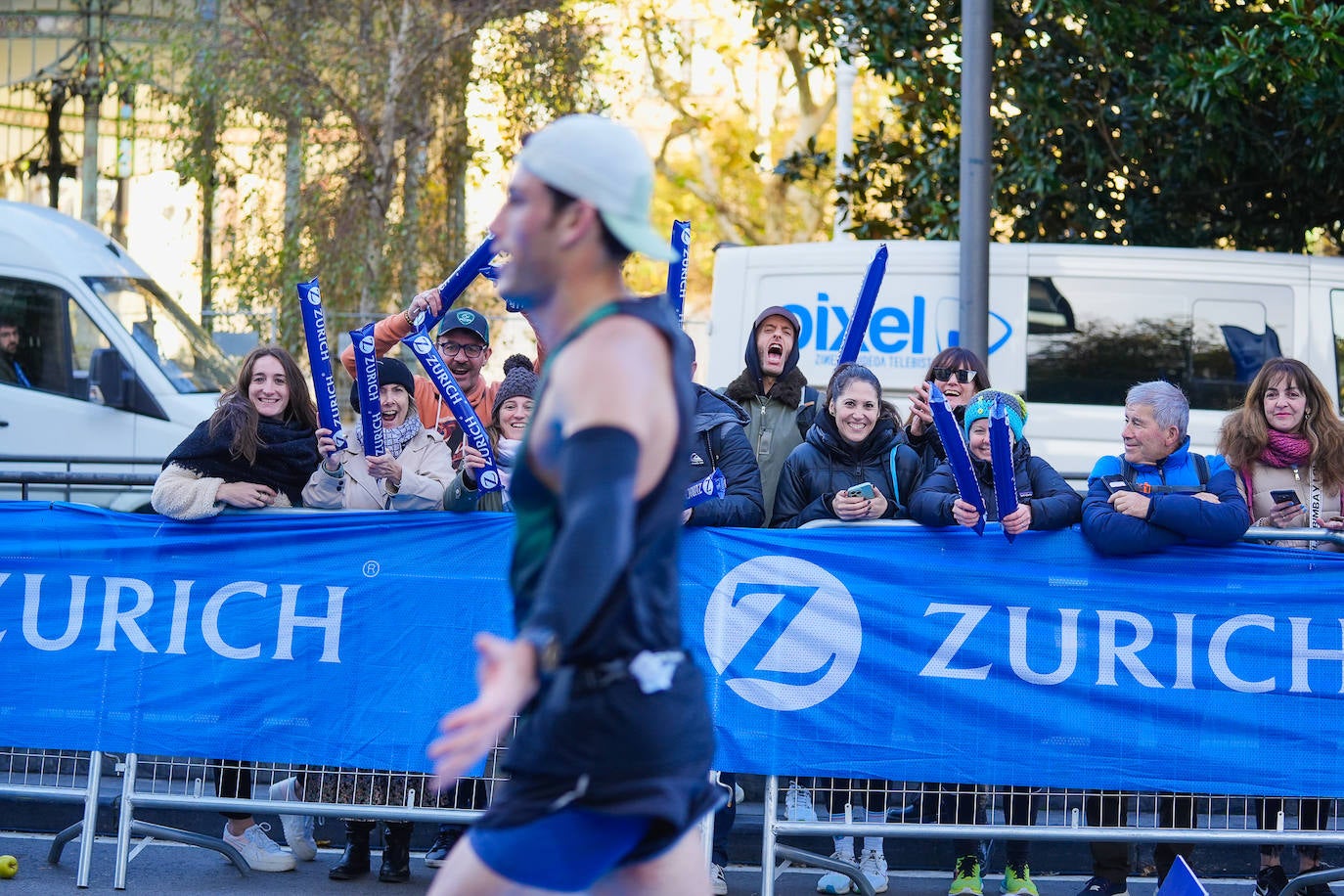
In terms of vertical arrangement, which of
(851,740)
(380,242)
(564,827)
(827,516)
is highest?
(380,242)

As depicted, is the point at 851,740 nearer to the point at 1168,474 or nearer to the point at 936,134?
the point at 1168,474

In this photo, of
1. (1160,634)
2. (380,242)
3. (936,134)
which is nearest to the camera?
(1160,634)

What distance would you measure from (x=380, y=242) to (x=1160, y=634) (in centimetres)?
1313

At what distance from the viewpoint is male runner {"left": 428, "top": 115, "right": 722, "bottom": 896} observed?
2.88m

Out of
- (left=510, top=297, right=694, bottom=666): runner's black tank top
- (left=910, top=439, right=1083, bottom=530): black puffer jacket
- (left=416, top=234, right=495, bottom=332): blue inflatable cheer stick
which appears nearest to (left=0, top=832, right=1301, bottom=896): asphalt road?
(left=910, top=439, right=1083, bottom=530): black puffer jacket

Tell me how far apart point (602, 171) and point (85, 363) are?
10602 millimetres

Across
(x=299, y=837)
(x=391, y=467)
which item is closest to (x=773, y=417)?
(x=391, y=467)

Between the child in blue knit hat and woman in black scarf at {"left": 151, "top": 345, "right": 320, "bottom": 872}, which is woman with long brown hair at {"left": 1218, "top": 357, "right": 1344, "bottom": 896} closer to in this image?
the child in blue knit hat

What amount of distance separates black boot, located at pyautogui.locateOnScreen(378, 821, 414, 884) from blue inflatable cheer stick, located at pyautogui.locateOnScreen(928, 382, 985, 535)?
8.18 ft

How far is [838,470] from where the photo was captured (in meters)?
6.81

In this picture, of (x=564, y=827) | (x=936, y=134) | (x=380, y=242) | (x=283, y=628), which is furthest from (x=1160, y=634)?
(x=380, y=242)

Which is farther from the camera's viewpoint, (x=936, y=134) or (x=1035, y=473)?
(x=936, y=134)

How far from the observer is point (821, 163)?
15445 mm

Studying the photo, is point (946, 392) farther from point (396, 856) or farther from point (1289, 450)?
point (396, 856)
